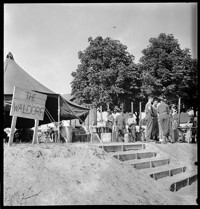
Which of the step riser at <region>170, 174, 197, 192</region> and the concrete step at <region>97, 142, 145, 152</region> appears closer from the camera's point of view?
the step riser at <region>170, 174, 197, 192</region>

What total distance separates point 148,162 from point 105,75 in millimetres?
21435

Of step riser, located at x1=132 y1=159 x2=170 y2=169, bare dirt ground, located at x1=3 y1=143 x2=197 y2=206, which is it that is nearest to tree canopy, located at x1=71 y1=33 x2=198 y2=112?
step riser, located at x1=132 y1=159 x2=170 y2=169

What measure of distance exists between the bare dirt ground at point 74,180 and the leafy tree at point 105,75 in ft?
73.3

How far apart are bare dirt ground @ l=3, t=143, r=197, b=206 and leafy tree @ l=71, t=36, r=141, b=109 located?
22.4 metres

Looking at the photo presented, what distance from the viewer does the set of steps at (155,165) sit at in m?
6.99

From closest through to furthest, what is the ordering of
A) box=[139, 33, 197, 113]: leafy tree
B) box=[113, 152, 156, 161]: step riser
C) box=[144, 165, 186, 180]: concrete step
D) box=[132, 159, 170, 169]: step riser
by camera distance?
box=[144, 165, 186, 180]: concrete step < box=[132, 159, 170, 169]: step riser < box=[113, 152, 156, 161]: step riser < box=[139, 33, 197, 113]: leafy tree

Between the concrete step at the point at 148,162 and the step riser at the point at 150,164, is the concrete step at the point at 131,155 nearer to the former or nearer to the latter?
the concrete step at the point at 148,162

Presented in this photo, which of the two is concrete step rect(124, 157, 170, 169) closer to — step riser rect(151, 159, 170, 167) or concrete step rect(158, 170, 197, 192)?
step riser rect(151, 159, 170, 167)

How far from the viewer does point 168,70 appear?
28031 mm

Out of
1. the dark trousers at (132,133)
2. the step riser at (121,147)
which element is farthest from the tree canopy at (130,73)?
the step riser at (121,147)

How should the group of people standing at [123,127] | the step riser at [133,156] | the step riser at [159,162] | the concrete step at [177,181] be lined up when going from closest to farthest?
the concrete step at [177,181] < the step riser at [133,156] < the step riser at [159,162] < the group of people standing at [123,127]

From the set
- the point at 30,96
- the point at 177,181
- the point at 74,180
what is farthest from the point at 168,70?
the point at 74,180

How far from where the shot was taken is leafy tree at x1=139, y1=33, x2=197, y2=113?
27.8 metres

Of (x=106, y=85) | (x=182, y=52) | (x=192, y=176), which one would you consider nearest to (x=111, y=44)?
(x=106, y=85)
